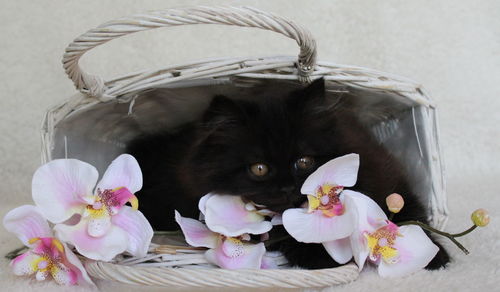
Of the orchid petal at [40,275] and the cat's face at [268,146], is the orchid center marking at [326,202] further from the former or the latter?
the orchid petal at [40,275]

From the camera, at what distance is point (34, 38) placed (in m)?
2.43

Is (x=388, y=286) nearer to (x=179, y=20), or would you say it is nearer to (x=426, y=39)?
(x=179, y=20)

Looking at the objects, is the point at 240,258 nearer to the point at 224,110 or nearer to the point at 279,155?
the point at 279,155

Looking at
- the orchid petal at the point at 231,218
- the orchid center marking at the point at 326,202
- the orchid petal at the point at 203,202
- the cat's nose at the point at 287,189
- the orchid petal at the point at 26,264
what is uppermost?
the cat's nose at the point at 287,189

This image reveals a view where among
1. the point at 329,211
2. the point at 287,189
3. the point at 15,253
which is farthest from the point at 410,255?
the point at 15,253

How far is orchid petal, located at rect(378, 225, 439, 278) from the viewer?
49.6 inches

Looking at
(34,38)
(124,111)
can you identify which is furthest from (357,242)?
(34,38)

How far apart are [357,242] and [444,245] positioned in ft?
1.24

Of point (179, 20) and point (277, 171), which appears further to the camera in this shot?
point (277, 171)

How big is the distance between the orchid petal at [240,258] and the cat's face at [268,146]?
115 millimetres

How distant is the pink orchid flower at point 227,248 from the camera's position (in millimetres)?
1262

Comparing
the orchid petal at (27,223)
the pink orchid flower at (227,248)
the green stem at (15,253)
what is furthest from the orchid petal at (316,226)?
the green stem at (15,253)

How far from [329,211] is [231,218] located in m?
0.25

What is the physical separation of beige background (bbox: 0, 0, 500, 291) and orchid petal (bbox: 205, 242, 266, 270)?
134cm
